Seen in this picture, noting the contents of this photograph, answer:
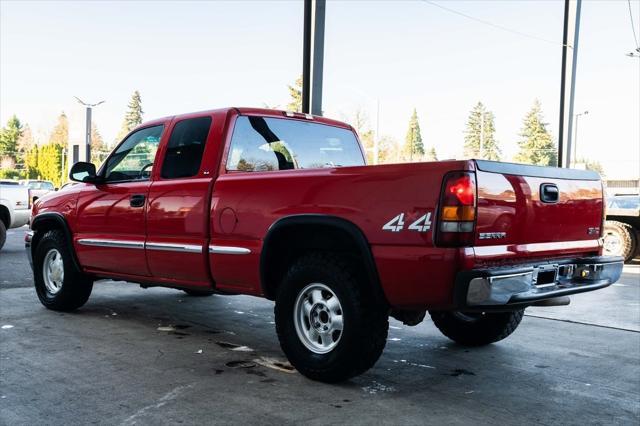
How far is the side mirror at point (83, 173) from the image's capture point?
625 cm

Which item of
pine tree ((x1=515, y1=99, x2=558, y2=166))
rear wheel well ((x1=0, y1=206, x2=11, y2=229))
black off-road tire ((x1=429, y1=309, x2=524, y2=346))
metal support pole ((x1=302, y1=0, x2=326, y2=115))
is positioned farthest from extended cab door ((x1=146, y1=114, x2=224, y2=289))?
pine tree ((x1=515, y1=99, x2=558, y2=166))

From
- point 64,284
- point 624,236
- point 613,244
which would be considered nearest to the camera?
point 64,284

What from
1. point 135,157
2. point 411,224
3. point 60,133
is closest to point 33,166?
point 60,133

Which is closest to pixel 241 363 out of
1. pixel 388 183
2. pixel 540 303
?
pixel 388 183

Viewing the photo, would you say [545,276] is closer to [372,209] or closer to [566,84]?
[372,209]

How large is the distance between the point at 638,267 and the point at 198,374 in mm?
11077

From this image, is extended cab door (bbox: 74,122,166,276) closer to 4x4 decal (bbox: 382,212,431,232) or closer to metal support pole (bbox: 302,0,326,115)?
4x4 decal (bbox: 382,212,431,232)

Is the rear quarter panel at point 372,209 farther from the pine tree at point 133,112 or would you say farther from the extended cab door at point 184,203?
the pine tree at point 133,112

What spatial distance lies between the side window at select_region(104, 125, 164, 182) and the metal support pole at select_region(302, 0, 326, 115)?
13.6 ft

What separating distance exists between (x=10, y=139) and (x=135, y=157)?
420ft

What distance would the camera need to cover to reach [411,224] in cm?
374

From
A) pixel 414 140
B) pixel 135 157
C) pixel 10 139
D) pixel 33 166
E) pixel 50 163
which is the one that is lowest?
pixel 135 157

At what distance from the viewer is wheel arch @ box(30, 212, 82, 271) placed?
6.52 meters

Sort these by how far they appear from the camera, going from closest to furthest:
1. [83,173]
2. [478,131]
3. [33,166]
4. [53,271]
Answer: [83,173]
[53,271]
[33,166]
[478,131]
